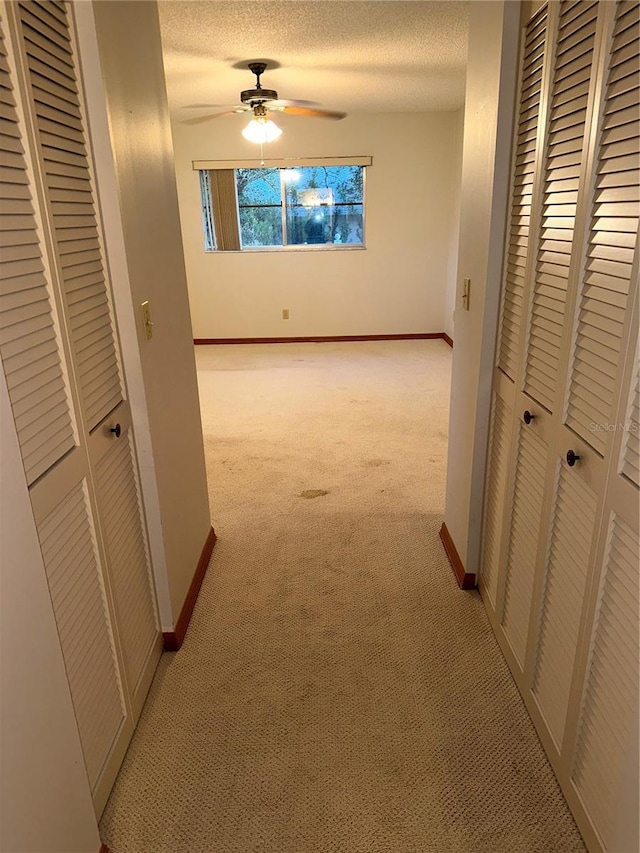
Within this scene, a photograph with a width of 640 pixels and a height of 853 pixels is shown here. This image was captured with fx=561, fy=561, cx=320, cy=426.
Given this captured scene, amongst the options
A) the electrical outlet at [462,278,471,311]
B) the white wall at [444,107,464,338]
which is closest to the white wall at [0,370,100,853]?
the electrical outlet at [462,278,471,311]

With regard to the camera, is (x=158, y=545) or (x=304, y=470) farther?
(x=304, y=470)

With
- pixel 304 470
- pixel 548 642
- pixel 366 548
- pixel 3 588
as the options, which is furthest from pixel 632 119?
pixel 304 470

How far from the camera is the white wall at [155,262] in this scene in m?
1.47

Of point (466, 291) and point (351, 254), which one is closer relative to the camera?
point (466, 291)

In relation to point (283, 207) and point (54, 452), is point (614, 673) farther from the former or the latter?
point (283, 207)

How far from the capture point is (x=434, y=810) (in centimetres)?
138

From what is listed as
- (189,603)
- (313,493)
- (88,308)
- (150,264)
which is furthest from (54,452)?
(313,493)

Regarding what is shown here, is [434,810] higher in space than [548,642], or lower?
lower

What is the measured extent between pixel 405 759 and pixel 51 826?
892 millimetres

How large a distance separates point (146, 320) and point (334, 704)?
1277 millimetres

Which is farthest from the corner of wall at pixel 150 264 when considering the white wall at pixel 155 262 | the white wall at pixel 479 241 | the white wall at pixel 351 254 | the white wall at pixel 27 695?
the white wall at pixel 351 254

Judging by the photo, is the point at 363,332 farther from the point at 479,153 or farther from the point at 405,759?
the point at 405,759

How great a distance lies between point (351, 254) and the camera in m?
6.11

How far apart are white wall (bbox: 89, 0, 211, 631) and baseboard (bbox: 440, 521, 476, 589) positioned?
3.44 ft
